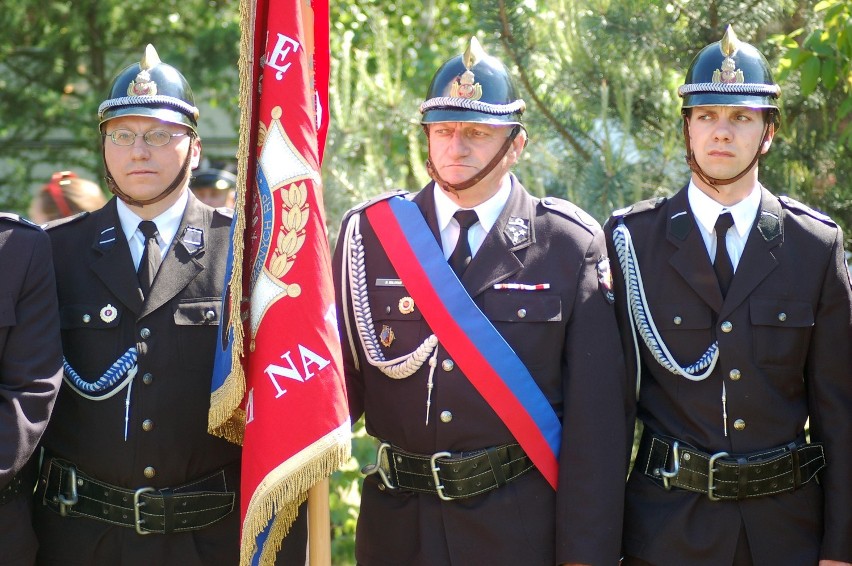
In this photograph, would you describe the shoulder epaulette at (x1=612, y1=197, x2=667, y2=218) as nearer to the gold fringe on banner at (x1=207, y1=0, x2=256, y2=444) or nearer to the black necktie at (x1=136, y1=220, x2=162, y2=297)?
the gold fringe on banner at (x1=207, y1=0, x2=256, y2=444)

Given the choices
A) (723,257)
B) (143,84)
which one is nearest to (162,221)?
(143,84)

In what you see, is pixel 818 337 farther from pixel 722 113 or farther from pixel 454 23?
pixel 454 23

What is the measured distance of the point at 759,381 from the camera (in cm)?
373

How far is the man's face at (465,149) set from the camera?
3.80 metres

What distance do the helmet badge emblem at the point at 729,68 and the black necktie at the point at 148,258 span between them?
6.40ft

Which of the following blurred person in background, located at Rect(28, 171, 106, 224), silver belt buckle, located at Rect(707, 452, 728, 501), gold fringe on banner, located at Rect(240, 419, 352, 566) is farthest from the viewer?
blurred person in background, located at Rect(28, 171, 106, 224)

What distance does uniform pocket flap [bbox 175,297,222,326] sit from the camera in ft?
12.9

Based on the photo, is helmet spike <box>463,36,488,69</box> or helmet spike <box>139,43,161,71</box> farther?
helmet spike <box>139,43,161,71</box>

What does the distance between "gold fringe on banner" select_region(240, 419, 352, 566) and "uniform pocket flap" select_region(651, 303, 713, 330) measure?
3.68ft

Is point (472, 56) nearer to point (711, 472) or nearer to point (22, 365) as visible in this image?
point (711, 472)

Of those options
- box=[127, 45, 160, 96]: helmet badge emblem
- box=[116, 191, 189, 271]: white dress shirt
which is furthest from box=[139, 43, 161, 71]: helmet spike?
box=[116, 191, 189, 271]: white dress shirt

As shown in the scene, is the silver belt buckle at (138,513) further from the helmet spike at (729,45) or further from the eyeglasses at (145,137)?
the helmet spike at (729,45)

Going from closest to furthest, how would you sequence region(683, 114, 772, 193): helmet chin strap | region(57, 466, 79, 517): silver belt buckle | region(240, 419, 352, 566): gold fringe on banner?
region(240, 419, 352, 566): gold fringe on banner, region(57, 466, 79, 517): silver belt buckle, region(683, 114, 772, 193): helmet chin strap

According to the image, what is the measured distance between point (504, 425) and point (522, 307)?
1.25ft
